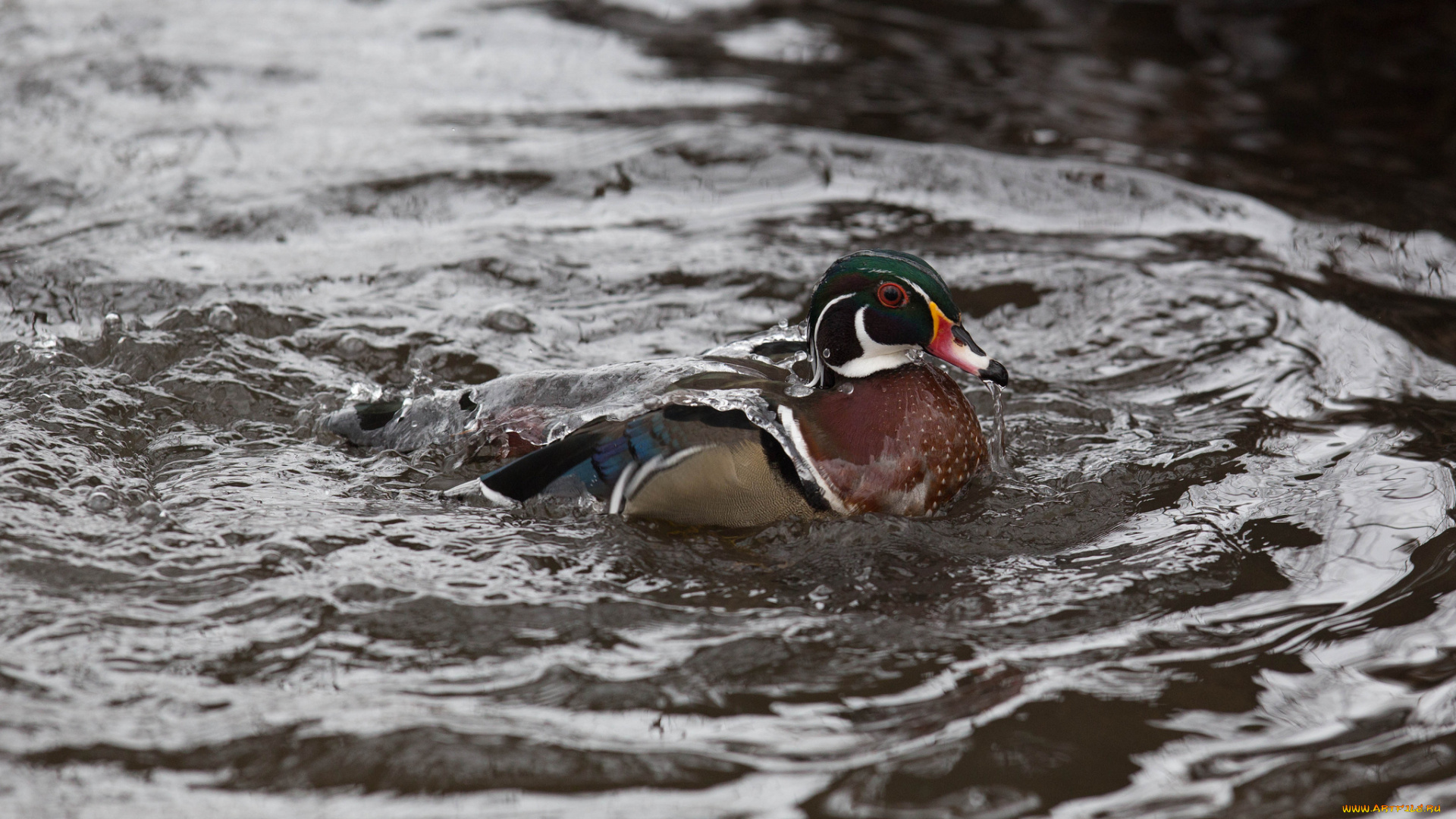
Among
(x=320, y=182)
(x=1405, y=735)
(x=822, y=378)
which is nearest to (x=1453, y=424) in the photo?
(x=1405, y=735)

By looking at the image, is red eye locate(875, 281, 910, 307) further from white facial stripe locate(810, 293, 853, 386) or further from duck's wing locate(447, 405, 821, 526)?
duck's wing locate(447, 405, 821, 526)

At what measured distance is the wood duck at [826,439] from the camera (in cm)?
434

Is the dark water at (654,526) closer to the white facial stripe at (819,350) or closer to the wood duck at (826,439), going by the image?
the wood duck at (826,439)

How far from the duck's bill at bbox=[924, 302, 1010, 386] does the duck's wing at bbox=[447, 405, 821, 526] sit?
636 mm

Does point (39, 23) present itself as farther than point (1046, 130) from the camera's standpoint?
Yes

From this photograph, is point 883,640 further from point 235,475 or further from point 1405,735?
point 235,475

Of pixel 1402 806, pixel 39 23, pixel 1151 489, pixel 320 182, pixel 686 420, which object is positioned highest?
pixel 39 23

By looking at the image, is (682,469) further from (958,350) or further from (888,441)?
(958,350)

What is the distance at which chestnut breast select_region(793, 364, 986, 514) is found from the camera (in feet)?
14.5

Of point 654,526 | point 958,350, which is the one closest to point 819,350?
point 958,350

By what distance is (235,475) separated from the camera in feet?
15.5

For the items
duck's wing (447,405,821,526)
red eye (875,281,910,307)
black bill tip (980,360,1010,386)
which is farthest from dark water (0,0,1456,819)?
red eye (875,281,910,307)

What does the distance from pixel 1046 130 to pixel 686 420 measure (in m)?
4.64

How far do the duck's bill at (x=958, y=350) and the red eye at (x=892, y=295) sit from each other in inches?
4.0
